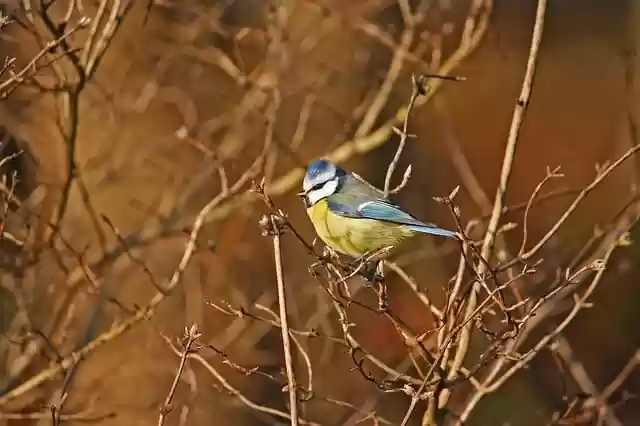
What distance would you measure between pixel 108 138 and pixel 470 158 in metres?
4.22

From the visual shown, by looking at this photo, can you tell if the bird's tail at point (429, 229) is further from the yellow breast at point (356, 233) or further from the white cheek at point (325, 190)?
the white cheek at point (325, 190)

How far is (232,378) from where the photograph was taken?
173 inches

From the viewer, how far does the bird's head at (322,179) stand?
2379mm

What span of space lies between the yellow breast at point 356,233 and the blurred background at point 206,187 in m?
0.33

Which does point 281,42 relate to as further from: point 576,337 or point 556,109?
point 556,109

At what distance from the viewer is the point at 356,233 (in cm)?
232

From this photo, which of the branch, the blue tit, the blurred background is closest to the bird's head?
the blue tit

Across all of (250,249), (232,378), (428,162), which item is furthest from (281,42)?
(428,162)

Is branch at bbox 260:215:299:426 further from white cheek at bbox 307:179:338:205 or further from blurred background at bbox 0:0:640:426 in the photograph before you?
white cheek at bbox 307:179:338:205

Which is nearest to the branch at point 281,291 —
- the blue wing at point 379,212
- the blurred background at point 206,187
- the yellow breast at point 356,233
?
the blurred background at point 206,187

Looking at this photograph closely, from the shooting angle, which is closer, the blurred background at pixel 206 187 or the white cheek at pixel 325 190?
the white cheek at pixel 325 190

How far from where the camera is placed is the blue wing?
2207 mm

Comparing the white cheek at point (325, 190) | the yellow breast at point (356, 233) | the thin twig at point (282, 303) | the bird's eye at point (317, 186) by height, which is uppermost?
the bird's eye at point (317, 186)

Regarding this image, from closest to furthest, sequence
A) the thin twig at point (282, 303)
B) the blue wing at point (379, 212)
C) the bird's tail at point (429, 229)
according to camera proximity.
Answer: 1. the thin twig at point (282, 303)
2. the bird's tail at point (429, 229)
3. the blue wing at point (379, 212)
